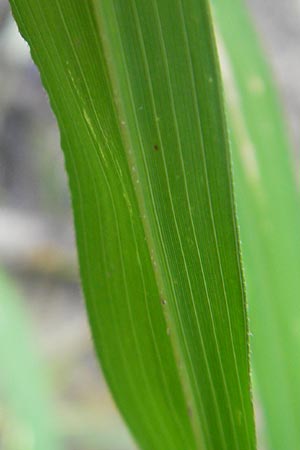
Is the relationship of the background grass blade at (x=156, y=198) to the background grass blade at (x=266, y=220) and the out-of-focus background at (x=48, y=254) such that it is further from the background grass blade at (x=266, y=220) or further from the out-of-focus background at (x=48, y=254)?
the out-of-focus background at (x=48, y=254)

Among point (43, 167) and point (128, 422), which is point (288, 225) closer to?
point (128, 422)

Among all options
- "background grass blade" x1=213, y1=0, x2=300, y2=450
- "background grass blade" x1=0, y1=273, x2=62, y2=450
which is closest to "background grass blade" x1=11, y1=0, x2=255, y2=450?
"background grass blade" x1=213, y1=0, x2=300, y2=450

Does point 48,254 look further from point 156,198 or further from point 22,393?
point 156,198

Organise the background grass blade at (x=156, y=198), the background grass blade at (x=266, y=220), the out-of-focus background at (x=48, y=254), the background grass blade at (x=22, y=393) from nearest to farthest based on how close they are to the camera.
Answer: the background grass blade at (x=156, y=198) → the background grass blade at (x=266, y=220) → the background grass blade at (x=22, y=393) → the out-of-focus background at (x=48, y=254)

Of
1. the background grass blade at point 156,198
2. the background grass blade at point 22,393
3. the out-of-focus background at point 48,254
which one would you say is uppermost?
the out-of-focus background at point 48,254

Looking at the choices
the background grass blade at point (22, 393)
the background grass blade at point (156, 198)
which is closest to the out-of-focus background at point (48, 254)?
the background grass blade at point (22, 393)

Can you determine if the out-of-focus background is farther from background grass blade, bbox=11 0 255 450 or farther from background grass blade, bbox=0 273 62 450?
background grass blade, bbox=11 0 255 450

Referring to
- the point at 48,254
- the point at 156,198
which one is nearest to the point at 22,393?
the point at 48,254

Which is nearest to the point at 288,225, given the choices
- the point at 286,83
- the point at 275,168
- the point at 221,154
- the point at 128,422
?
the point at 275,168
